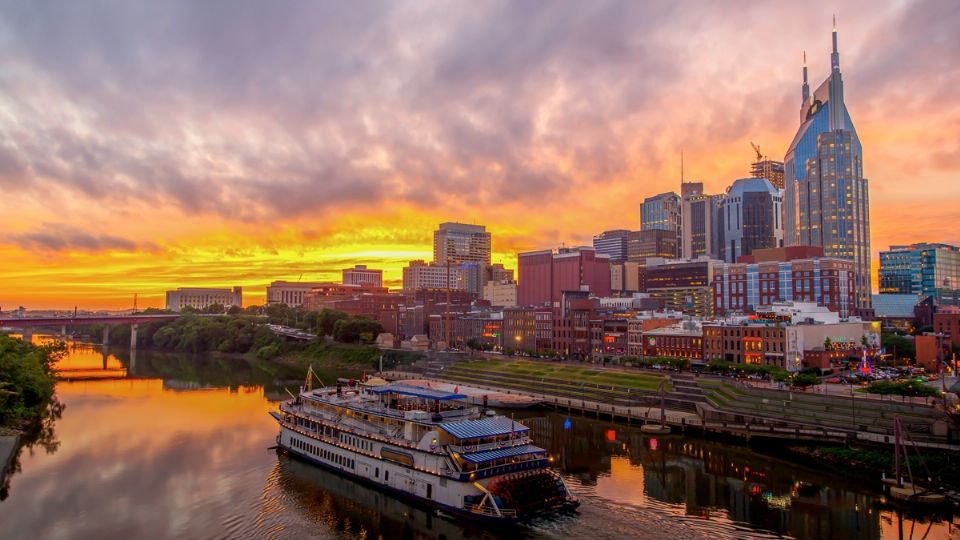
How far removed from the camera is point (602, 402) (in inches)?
3351

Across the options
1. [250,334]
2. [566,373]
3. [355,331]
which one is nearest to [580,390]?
[566,373]

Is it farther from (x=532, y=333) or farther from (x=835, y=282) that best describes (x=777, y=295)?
(x=532, y=333)

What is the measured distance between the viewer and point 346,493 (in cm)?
4956

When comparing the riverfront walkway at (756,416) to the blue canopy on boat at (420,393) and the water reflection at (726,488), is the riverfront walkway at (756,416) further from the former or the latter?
the blue canopy on boat at (420,393)

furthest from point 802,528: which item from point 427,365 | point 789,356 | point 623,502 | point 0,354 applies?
point 427,365

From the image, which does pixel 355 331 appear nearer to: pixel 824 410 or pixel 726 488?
pixel 824 410

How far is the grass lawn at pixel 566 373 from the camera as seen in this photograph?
299 feet

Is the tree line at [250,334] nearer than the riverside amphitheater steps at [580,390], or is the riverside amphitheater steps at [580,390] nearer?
the riverside amphitheater steps at [580,390]

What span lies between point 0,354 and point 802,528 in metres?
81.2

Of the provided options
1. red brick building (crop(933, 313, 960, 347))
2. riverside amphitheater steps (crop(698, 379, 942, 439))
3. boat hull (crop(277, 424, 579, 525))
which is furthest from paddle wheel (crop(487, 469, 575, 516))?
red brick building (crop(933, 313, 960, 347))

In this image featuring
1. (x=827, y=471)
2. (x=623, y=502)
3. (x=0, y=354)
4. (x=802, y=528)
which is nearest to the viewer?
(x=802, y=528)

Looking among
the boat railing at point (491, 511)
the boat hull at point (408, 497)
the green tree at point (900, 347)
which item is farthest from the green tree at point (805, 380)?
the green tree at point (900, 347)

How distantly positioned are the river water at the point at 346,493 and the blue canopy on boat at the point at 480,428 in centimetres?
568

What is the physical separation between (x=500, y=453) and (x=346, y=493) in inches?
515
